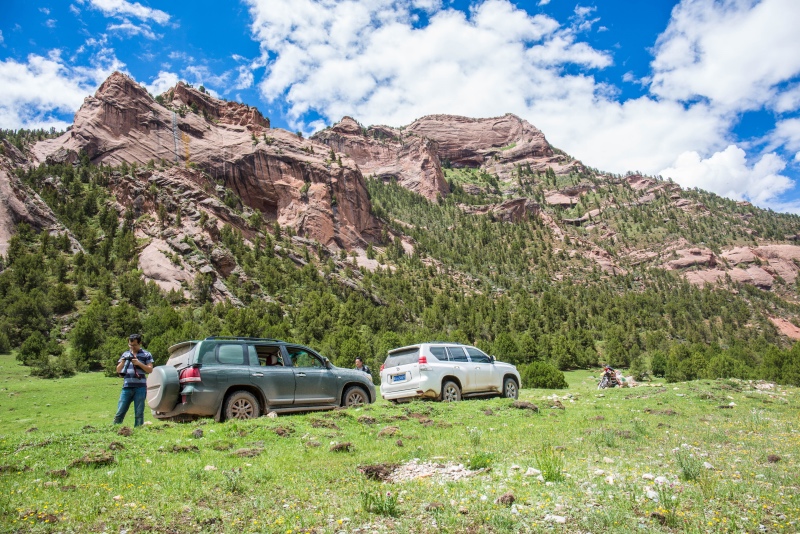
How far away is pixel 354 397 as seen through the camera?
12.7 metres

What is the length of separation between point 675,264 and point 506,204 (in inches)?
2065

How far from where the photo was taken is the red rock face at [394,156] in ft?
553

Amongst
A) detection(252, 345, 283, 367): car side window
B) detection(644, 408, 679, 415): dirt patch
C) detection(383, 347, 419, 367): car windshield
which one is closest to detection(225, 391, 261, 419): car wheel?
detection(252, 345, 283, 367): car side window

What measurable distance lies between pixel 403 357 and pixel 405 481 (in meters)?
8.43

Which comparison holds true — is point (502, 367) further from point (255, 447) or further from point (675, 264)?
point (675, 264)

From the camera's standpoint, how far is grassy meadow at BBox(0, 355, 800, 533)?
4.22 metres

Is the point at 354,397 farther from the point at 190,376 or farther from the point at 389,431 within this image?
the point at 190,376

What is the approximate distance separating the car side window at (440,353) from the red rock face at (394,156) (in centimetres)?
15031

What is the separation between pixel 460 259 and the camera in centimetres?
11362

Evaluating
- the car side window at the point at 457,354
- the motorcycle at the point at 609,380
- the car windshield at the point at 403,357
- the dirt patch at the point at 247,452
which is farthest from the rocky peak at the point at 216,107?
the dirt patch at the point at 247,452

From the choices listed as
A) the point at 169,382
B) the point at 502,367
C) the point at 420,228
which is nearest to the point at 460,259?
the point at 420,228

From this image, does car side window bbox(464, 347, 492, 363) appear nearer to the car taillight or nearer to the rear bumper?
the rear bumper

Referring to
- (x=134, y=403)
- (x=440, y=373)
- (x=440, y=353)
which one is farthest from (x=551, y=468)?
(x=134, y=403)

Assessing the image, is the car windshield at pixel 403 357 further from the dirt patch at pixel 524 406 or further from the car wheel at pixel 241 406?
the car wheel at pixel 241 406
